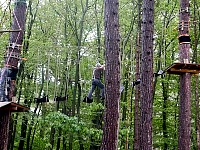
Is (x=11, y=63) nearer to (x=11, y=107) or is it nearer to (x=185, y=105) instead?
(x=11, y=107)

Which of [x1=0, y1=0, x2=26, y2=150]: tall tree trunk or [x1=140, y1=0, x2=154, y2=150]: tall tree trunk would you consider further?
[x1=0, y1=0, x2=26, y2=150]: tall tree trunk

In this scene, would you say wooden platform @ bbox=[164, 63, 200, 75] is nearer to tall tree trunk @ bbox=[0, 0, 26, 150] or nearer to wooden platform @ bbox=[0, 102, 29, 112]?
wooden platform @ bbox=[0, 102, 29, 112]

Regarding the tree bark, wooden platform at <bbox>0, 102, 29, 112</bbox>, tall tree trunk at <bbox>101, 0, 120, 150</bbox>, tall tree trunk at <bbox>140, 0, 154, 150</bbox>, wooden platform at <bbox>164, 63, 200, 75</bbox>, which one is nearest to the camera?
tall tree trunk at <bbox>101, 0, 120, 150</bbox>

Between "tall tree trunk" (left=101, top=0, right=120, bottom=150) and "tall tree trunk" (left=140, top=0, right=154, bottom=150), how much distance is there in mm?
1108

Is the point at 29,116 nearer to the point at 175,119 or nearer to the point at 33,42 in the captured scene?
the point at 33,42

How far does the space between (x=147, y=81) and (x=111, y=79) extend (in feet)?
4.20

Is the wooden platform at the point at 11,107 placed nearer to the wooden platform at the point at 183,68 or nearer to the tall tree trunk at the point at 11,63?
the tall tree trunk at the point at 11,63

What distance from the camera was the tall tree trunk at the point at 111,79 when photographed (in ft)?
17.6

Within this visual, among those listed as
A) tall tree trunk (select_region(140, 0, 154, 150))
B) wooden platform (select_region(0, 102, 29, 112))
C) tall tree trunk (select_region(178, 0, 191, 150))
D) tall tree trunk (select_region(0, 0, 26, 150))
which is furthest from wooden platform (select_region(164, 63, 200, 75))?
tall tree trunk (select_region(0, 0, 26, 150))

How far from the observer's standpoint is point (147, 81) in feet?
21.5

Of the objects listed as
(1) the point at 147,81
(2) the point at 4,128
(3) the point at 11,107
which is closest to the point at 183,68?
(1) the point at 147,81

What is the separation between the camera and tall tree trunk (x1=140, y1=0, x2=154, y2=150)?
6445 mm

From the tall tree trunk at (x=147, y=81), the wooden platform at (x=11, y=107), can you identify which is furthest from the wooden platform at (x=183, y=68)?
the wooden platform at (x=11, y=107)

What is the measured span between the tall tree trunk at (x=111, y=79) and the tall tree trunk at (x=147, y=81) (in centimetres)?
111
